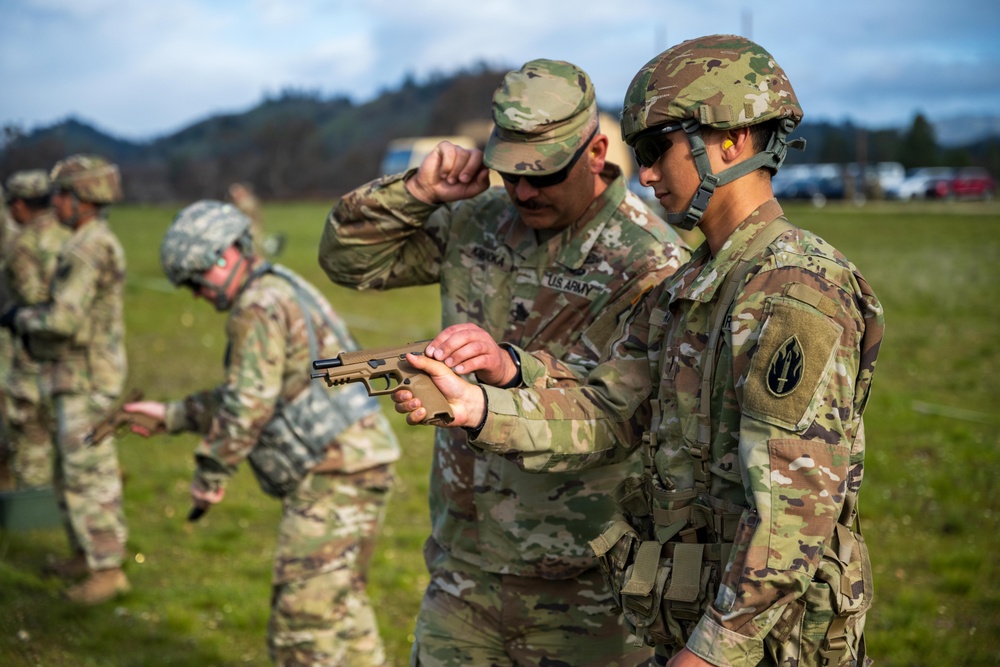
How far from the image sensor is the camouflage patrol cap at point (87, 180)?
24.3 ft

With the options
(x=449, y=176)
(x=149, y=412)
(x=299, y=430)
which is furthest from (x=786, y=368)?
(x=149, y=412)

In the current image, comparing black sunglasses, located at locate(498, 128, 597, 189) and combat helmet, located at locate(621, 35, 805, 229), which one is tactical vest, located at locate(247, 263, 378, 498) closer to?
black sunglasses, located at locate(498, 128, 597, 189)

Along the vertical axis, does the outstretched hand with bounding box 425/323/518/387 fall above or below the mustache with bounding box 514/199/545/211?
below

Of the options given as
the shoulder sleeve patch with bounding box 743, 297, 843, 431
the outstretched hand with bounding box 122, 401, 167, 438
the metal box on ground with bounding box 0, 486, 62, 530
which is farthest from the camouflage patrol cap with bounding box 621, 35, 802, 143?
the metal box on ground with bounding box 0, 486, 62, 530

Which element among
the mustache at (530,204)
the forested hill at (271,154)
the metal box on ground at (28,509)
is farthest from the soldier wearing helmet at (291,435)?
the forested hill at (271,154)

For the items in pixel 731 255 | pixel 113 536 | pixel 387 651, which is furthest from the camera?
pixel 113 536

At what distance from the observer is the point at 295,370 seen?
5051 mm

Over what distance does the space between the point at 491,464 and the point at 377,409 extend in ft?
5.46

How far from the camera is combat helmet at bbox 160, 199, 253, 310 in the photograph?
5.00 metres

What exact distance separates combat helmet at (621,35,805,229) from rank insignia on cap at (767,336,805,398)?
540 mm

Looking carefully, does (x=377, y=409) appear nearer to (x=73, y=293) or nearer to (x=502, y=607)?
(x=502, y=607)

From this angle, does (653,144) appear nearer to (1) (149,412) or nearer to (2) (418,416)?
(2) (418,416)

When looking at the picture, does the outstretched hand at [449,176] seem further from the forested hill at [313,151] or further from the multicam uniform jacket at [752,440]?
the forested hill at [313,151]

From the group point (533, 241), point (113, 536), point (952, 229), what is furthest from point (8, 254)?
point (952, 229)
